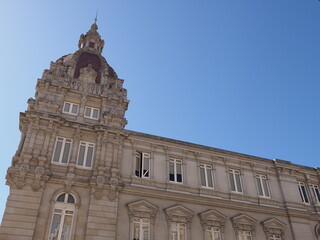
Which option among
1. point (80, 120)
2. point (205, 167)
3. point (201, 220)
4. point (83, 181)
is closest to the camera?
point (83, 181)

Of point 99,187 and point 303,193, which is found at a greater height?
point 303,193

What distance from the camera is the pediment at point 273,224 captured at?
27469 millimetres

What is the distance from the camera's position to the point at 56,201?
22.5 metres

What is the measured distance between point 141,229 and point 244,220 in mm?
9452

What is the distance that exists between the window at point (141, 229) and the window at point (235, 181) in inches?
377

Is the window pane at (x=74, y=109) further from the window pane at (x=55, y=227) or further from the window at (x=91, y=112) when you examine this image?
the window pane at (x=55, y=227)

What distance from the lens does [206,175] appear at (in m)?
29.0

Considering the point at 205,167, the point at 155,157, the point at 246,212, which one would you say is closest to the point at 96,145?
the point at 155,157

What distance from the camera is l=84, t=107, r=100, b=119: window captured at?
92.0 ft

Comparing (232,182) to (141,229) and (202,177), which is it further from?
(141,229)

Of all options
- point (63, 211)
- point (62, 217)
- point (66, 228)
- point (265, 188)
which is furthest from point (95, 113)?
point (265, 188)

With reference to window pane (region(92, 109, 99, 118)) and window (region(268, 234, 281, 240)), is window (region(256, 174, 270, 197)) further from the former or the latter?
window pane (region(92, 109, 99, 118))

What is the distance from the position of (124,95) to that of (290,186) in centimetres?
1926

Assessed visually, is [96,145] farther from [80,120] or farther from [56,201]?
[56,201]
